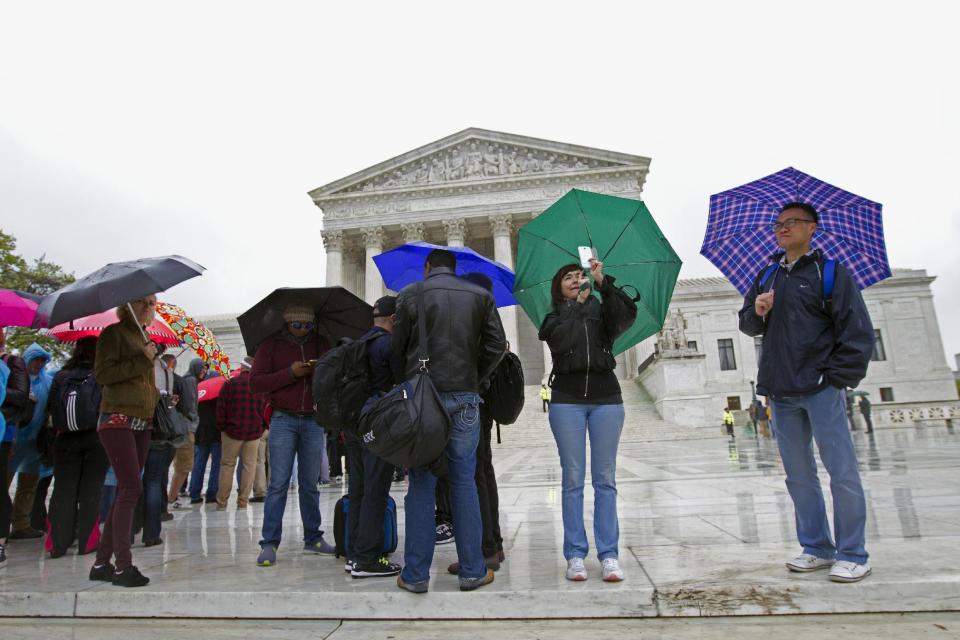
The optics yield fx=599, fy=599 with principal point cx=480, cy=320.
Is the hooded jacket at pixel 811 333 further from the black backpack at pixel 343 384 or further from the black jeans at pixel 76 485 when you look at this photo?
the black jeans at pixel 76 485

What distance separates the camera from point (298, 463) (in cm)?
436

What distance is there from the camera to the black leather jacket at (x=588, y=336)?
11.4 feet

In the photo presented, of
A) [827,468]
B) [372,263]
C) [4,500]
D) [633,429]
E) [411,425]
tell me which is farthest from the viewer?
[372,263]

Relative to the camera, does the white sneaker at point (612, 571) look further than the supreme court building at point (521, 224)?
No

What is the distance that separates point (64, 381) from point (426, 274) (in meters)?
3.21

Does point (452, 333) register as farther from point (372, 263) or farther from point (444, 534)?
point (372, 263)

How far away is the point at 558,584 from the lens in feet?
9.96

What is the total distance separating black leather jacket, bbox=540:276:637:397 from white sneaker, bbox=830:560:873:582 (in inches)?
53.8

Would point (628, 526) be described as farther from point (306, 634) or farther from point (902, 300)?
point (902, 300)

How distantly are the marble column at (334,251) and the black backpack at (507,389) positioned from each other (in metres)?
34.3

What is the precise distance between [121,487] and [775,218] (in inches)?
170

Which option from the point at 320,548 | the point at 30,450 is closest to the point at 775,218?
the point at 320,548

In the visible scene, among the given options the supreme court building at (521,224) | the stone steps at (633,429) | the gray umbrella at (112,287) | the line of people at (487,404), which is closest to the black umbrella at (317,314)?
the line of people at (487,404)

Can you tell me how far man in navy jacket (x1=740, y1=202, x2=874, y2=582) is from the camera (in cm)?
306
